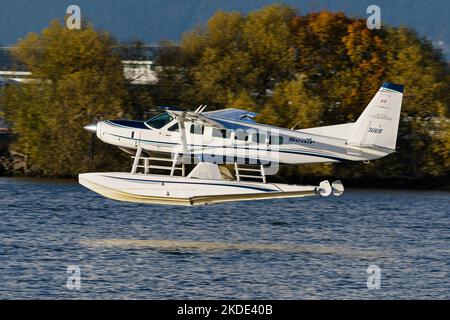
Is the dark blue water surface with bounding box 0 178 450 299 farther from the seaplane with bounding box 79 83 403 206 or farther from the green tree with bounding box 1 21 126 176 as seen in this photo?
the green tree with bounding box 1 21 126 176

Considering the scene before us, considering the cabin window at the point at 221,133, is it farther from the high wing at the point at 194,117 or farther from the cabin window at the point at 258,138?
the cabin window at the point at 258,138

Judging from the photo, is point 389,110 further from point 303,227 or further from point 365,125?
point 303,227

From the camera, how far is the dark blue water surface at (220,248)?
17.5 m

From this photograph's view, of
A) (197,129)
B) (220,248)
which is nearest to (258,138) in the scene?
(197,129)

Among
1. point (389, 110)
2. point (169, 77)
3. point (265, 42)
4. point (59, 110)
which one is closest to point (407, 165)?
point (265, 42)

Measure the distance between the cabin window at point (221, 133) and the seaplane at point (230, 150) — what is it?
0.02 meters

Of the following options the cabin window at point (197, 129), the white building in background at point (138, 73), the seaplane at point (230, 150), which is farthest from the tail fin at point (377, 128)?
the white building in background at point (138, 73)

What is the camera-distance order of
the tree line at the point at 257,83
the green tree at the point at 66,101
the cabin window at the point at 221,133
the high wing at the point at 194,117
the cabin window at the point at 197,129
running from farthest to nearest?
1. the tree line at the point at 257,83
2. the green tree at the point at 66,101
3. the cabin window at the point at 197,129
4. the cabin window at the point at 221,133
5. the high wing at the point at 194,117

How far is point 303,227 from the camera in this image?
25141mm

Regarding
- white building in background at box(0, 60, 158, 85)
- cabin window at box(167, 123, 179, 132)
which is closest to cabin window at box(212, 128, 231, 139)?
cabin window at box(167, 123, 179, 132)

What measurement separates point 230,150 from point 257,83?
17.0m

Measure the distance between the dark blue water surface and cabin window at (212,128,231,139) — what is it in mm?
2240

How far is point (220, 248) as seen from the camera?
21281mm

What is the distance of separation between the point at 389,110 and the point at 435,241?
338 cm
